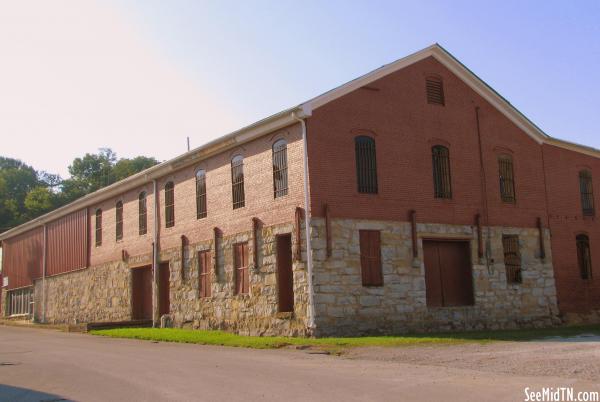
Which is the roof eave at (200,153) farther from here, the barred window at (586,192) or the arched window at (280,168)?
the barred window at (586,192)

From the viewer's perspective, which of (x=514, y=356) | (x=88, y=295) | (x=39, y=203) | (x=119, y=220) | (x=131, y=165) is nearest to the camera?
(x=514, y=356)

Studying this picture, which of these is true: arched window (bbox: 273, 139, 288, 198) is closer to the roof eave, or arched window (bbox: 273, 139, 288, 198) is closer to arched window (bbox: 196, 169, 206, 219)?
the roof eave

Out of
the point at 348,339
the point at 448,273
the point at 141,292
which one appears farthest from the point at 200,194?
the point at 348,339

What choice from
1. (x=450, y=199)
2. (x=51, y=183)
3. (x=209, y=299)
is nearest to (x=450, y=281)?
(x=450, y=199)

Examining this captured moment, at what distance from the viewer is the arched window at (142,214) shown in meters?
30.3

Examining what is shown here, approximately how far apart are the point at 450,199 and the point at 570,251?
22.6 ft

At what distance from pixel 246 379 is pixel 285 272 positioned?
10.3 metres

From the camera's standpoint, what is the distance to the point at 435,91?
24.2 meters

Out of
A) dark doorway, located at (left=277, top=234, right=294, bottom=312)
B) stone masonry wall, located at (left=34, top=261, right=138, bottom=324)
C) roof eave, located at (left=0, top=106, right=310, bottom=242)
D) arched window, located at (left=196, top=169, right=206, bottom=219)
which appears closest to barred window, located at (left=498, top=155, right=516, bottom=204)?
dark doorway, located at (left=277, top=234, right=294, bottom=312)

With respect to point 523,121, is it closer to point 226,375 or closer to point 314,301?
point 314,301

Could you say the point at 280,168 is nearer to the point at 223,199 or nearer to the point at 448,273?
the point at 223,199

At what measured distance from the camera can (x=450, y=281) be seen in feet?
77.1

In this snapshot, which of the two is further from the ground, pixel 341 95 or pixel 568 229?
pixel 341 95

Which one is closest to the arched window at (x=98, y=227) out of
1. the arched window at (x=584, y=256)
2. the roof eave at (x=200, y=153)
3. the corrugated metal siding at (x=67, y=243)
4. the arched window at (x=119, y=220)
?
the roof eave at (x=200, y=153)
